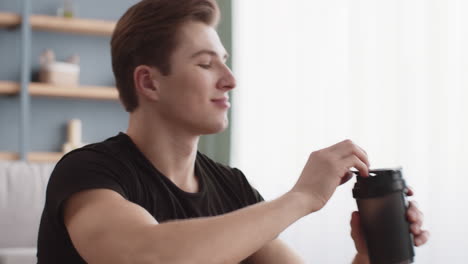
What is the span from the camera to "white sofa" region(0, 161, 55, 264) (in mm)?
2568

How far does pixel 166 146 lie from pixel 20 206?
1279 millimetres

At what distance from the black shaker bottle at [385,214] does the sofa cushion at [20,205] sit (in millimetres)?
1711

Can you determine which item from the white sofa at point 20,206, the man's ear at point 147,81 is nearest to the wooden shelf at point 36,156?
the white sofa at point 20,206

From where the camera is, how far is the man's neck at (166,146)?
1500mm

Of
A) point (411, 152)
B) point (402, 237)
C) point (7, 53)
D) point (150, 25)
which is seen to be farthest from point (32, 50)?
point (402, 237)

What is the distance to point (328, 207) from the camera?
3.42 meters

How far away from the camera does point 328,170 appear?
1190 millimetres

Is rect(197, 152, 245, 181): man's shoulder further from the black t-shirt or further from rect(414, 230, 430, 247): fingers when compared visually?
rect(414, 230, 430, 247): fingers

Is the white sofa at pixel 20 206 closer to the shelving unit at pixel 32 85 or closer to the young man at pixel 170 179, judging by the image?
the young man at pixel 170 179

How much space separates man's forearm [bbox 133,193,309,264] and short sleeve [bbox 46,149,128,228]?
17cm

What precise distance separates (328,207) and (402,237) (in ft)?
7.48

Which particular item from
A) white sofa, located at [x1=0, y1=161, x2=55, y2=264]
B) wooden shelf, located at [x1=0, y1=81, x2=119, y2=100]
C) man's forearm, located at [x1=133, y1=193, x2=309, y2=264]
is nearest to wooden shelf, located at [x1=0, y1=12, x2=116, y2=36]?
wooden shelf, located at [x1=0, y1=81, x2=119, y2=100]

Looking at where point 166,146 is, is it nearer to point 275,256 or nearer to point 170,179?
point 170,179

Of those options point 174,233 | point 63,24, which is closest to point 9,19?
point 63,24
